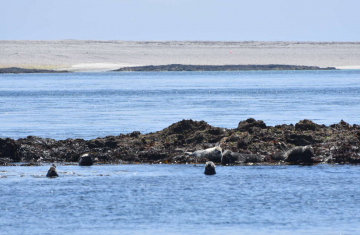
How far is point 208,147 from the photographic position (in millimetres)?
28047

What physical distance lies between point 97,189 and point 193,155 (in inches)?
256

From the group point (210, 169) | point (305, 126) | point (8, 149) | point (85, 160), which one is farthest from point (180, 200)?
point (305, 126)

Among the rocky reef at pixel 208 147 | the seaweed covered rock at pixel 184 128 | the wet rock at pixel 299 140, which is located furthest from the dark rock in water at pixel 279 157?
the seaweed covered rock at pixel 184 128

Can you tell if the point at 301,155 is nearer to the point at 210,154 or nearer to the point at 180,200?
the point at 210,154

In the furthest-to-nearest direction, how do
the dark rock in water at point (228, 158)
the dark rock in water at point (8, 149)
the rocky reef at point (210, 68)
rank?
the rocky reef at point (210, 68)
the dark rock in water at point (8, 149)
the dark rock in water at point (228, 158)

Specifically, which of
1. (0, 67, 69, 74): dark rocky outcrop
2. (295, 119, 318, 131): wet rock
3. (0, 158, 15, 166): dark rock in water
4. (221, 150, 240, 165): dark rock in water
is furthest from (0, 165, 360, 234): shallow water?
(0, 67, 69, 74): dark rocky outcrop

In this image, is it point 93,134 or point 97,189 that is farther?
point 93,134

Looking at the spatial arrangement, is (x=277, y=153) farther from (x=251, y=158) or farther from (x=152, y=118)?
(x=152, y=118)

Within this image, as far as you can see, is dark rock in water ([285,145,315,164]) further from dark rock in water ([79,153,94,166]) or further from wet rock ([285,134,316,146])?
dark rock in water ([79,153,94,166])

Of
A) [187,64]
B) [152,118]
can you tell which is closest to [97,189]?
[152,118]

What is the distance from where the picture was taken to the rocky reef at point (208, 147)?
87.0 feet

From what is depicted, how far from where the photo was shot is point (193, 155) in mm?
27188

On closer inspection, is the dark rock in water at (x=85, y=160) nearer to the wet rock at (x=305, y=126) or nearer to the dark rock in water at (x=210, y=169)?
the dark rock in water at (x=210, y=169)

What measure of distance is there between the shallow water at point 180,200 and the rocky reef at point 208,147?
3.50ft
